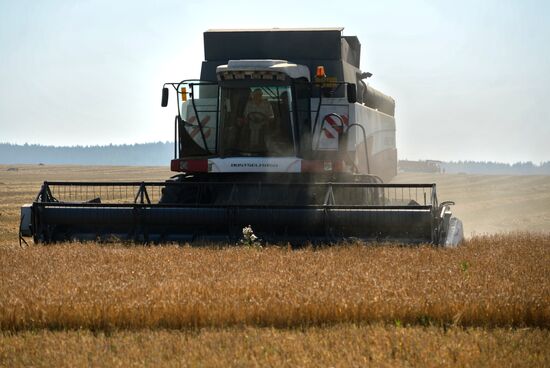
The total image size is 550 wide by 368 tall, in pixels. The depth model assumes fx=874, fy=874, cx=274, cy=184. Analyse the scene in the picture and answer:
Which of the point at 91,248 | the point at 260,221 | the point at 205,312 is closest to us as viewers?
the point at 205,312

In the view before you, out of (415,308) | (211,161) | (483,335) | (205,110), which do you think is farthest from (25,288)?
(205,110)

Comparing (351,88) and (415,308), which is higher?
(351,88)

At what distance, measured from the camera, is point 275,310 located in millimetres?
6363

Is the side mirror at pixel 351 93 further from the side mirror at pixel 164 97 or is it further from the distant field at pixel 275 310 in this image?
the distant field at pixel 275 310

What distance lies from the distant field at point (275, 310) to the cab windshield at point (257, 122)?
278 centimetres

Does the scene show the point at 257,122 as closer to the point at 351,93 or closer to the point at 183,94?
the point at 183,94

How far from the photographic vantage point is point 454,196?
115 ft

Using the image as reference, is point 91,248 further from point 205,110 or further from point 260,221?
point 205,110

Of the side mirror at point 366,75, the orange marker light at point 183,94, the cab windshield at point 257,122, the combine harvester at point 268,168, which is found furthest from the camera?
the side mirror at point 366,75

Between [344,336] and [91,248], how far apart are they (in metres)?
4.65

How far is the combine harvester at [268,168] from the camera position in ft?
33.9

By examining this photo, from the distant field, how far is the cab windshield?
278 cm

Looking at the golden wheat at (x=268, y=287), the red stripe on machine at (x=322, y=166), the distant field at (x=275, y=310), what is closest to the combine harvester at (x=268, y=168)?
the red stripe on machine at (x=322, y=166)

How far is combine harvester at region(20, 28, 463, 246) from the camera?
10320mm
